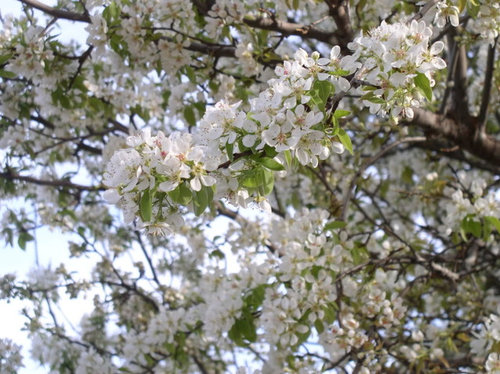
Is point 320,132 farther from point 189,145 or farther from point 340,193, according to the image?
point 340,193

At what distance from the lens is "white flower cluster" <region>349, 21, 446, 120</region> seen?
1345 mm

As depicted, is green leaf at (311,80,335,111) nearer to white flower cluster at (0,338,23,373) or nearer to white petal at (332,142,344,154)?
white petal at (332,142,344,154)

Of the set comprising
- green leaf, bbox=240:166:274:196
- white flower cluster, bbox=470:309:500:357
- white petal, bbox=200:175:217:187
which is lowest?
white petal, bbox=200:175:217:187

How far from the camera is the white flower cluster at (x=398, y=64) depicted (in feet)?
4.41

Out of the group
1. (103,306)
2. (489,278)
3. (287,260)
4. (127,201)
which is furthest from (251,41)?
(489,278)

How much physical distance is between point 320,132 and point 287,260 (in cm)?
127

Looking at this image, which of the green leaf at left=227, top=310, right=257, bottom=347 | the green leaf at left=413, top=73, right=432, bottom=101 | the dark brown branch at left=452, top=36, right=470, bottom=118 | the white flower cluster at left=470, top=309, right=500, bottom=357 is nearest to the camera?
the green leaf at left=413, top=73, right=432, bottom=101

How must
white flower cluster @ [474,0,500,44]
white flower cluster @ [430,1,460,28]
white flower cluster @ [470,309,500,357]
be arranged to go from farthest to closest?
1. white flower cluster @ [470,309,500,357]
2. white flower cluster @ [474,0,500,44]
3. white flower cluster @ [430,1,460,28]

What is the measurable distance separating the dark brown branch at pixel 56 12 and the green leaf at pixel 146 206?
156cm

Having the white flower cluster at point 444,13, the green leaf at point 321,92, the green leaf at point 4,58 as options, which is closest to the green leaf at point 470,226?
the white flower cluster at point 444,13

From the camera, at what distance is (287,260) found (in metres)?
2.50

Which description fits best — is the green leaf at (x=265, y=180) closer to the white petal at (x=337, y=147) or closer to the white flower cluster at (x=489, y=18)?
the white petal at (x=337, y=147)

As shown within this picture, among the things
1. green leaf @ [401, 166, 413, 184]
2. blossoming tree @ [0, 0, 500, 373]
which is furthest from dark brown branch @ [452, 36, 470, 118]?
green leaf @ [401, 166, 413, 184]

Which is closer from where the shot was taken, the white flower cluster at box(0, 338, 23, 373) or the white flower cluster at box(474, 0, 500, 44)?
the white flower cluster at box(474, 0, 500, 44)
